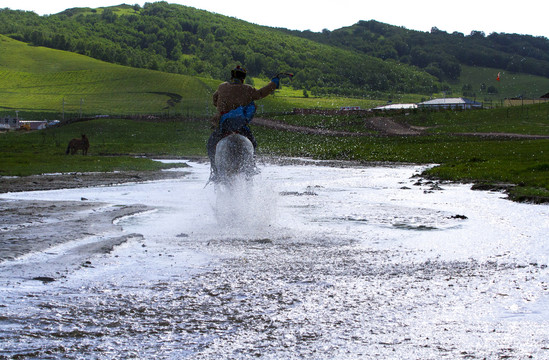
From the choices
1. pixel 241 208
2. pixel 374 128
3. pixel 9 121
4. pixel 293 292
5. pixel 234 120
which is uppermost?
pixel 234 120

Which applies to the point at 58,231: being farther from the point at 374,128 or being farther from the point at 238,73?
the point at 374,128

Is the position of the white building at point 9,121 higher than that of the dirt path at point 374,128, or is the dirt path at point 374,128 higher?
the dirt path at point 374,128

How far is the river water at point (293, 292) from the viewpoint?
16.3ft

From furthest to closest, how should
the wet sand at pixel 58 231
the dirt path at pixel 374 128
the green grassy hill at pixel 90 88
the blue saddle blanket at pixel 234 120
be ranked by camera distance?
the green grassy hill at pixel 90 88 → the dirt path at pixel 374 128 → the blue saddle blanket at pixel 234 120 → the wet sand at pixel 58 231

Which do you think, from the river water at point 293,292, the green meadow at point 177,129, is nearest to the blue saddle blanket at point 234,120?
the river water at point 293,292

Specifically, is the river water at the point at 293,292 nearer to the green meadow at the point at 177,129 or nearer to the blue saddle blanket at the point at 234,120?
the blue saddle blanket at the point at 234,120

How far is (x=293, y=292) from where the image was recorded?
6688 millimetres

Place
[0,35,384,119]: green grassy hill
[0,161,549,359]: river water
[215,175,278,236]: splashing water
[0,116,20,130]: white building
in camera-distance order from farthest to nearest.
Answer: [0,35,384,119]: green grassy hill, [0,116,20,130]: white building, [215,175,278,236]: splashing water, [0,161,549,359]: river water

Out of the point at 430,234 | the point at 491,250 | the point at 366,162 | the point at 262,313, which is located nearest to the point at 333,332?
the point at 262,313

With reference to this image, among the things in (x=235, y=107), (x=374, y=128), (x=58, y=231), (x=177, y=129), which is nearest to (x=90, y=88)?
(x=177, y=129)

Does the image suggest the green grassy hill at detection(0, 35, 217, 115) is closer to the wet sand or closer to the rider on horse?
the wet sand

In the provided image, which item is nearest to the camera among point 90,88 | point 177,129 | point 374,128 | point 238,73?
point 238,73

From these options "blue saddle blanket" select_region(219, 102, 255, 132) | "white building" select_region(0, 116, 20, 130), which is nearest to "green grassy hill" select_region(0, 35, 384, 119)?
"white building" select_region(0, 116, 20, 130)

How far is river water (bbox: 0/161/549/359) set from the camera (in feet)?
16.3
